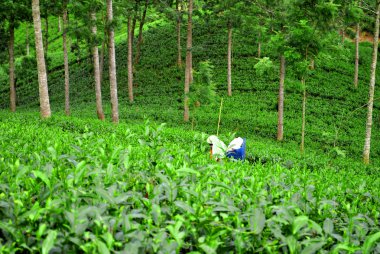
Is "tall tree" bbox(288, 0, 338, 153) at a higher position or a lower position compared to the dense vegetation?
higher

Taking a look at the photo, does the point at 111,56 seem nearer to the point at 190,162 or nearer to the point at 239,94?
the point at 190,162

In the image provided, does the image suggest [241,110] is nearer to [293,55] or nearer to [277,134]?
[277,134]

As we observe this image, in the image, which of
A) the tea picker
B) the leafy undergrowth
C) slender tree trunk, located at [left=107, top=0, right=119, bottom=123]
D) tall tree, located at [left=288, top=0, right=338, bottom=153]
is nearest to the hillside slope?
tall tree, located at [left=288, top=0, right=338, bottom=153]

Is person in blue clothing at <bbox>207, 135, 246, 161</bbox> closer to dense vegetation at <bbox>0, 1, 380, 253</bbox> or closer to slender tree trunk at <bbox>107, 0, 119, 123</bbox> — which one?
dense vegetation at <bbox>0, 1, 380, 253</bbox>

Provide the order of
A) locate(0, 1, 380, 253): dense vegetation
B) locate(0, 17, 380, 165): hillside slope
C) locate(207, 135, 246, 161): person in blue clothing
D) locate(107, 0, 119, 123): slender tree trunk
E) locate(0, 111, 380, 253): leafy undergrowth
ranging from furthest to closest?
locate(0, 17, 380, 165): hillside slope, locate(107, 0, 119, 123): slender tree trunk, locate(207, 135, 246, 161): person in blue clothing, locate(0, 1, 380, 253): dense vegetation, locate(0, 111, 380, 253): leafy undergrowth

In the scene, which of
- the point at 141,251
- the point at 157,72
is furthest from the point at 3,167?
the point at 157,72

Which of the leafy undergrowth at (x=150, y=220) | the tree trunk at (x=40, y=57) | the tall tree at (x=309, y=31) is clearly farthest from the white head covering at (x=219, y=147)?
the tree trunk at (x=40, y=57)

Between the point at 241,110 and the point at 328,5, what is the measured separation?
13086 mm

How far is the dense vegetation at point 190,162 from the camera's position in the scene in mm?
2154

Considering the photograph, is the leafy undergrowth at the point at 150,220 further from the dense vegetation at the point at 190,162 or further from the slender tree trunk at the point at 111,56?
the slender tree trunk at the point at 111,56

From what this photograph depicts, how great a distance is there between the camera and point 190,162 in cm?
390

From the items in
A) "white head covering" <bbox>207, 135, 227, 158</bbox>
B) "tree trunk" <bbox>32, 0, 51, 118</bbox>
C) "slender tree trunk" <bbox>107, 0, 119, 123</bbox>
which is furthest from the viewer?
"slender tree trunk" <bbox>107, 0, 119, 123</bbox>

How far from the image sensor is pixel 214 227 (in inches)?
88.7

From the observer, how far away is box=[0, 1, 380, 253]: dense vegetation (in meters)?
2.15
